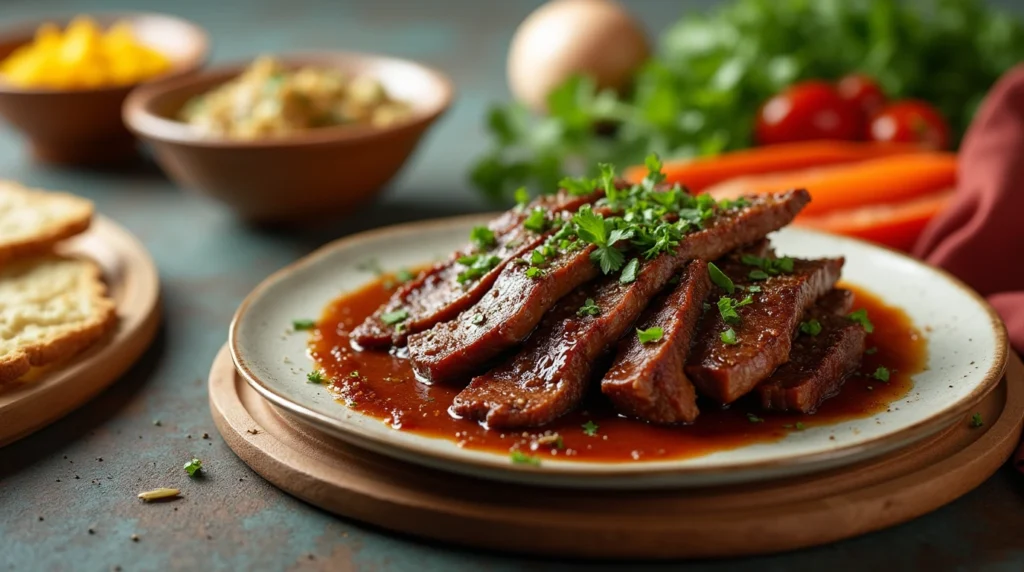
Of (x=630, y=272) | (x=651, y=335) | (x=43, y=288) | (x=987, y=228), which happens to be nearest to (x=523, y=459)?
(x=651, y=335)

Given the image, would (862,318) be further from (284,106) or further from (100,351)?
(284,106)

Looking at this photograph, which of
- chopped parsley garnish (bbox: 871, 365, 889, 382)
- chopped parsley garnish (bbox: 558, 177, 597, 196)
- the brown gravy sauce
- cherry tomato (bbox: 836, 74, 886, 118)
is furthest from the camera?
cherry tomato (bbox: 836, 74, 886, 118)

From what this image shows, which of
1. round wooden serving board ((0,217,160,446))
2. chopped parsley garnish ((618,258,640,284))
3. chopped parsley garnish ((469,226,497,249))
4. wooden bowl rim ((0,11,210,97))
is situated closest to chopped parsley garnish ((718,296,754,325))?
chopped parsley garnish ((618,258,640,284))

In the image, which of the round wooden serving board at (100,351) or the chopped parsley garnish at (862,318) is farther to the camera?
the chopped parsley garnish at (862,318)

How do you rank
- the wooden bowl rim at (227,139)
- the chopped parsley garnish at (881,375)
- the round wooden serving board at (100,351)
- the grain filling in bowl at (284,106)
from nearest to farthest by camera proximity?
the chopped parsley garnish at (881,375) < the round wooden serving board at (100,351) < the wooden bowl rim at (227,139) < the grain filling in bowl at (284,106)

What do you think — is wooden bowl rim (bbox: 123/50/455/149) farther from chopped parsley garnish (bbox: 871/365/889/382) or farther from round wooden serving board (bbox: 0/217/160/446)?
chopped parsley garnish (bbox: 871/365/889/382)

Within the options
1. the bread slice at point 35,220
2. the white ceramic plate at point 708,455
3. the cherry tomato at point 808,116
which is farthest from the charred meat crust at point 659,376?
the cherry tomato at point 808,116

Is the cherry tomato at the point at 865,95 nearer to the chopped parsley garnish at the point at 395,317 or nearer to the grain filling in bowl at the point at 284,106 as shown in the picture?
Result: the grain filling in bowl at the point at 284,106
